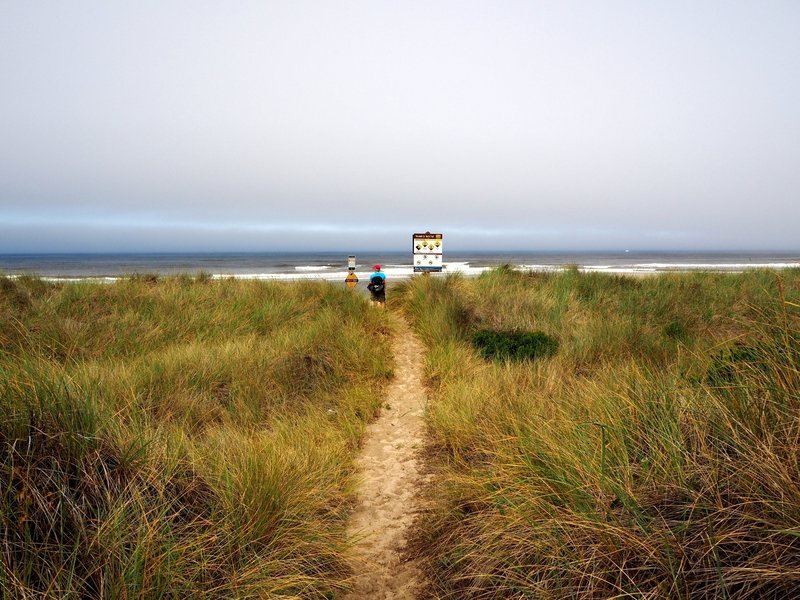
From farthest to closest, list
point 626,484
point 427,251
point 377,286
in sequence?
1. point 427,251
2. point 377,286
3. point 626,484

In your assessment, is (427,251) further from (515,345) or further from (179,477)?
(179,477)

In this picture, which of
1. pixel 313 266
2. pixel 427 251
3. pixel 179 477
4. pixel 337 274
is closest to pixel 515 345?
pixel 179 477

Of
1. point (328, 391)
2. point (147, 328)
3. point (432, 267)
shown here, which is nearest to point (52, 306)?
point (147, 328)

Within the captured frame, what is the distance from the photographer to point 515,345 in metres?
7.21

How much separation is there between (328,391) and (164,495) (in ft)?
11.8

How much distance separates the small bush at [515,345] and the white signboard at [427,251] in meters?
12.1

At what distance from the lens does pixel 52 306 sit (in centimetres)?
920

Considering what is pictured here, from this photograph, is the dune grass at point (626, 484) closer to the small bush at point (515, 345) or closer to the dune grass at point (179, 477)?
the dune grass at point (179, 477)

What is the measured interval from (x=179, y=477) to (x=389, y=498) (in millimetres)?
1936

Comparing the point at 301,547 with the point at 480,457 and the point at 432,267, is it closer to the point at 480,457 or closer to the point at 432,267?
the point at 480,457

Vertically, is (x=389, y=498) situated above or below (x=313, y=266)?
below

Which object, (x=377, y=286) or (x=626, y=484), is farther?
(x=377, y=286)

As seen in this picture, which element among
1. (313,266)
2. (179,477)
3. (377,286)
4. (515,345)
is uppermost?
(313,266)

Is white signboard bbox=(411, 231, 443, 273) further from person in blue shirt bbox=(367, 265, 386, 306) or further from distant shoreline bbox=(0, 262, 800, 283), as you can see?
person in blue shirt bbox=(367, 265, 386, 306)
